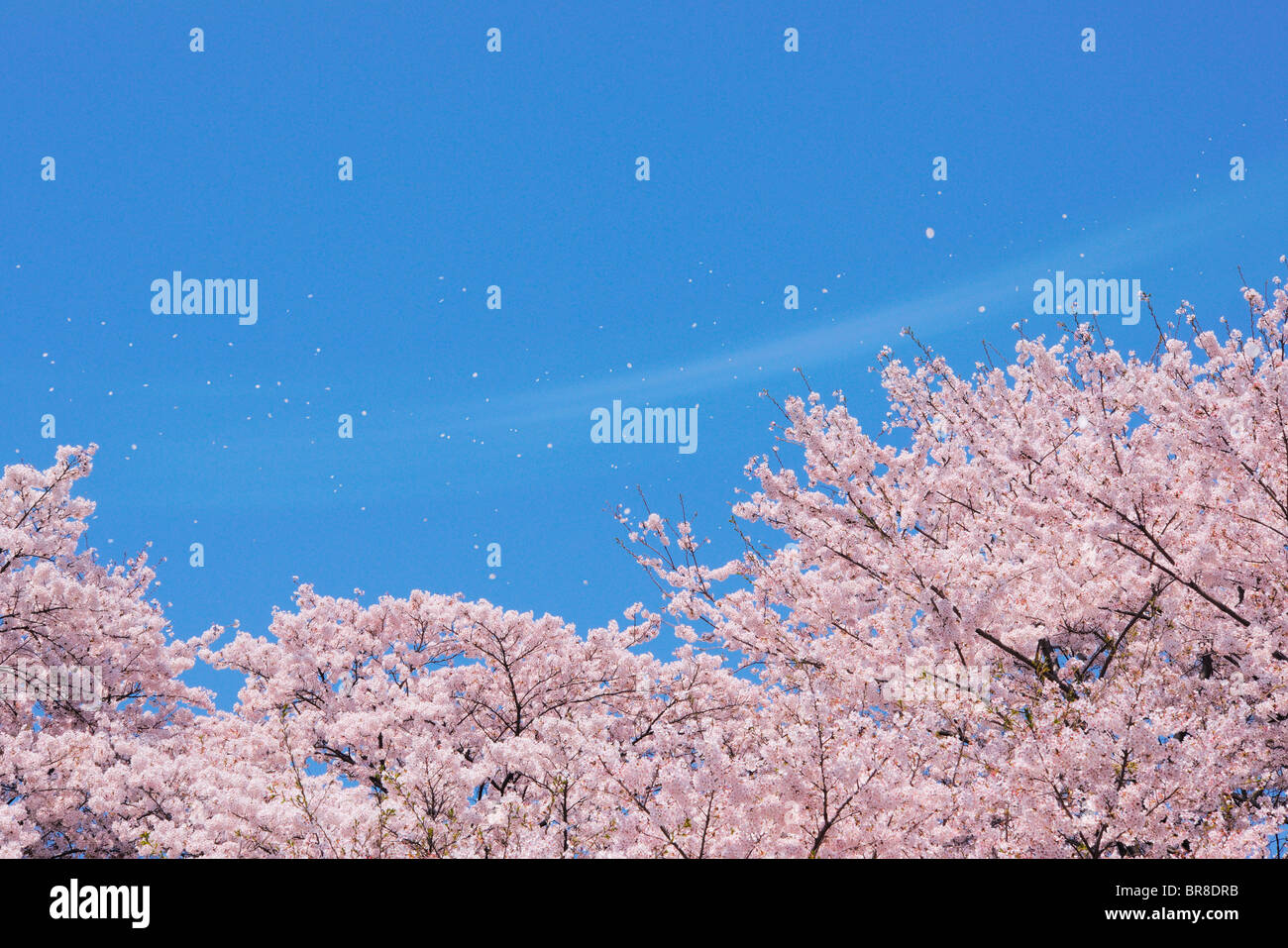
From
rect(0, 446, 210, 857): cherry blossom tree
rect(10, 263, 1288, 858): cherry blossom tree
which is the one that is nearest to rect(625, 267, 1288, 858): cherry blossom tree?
rect(10, 263, 1288, 858): cherry blossom tree

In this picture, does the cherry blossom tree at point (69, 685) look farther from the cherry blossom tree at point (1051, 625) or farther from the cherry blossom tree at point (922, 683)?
the cherry blossom tree at point (1051, 625)

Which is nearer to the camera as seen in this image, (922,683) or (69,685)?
(922,683)

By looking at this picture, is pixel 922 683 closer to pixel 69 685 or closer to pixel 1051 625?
pixel 1051 625

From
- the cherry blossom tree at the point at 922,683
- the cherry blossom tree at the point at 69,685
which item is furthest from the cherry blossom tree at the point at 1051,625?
the cherry blossom tree at the point at 69,685

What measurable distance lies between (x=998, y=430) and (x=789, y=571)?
3209 millimetres

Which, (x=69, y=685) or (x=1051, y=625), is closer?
(x=1051, y=625)

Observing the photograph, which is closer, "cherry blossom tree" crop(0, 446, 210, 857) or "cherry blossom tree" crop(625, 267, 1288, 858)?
"cherry blossom tree" crop(625, 267, 1288, 858)

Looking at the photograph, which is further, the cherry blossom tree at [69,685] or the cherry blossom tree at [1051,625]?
the cherry blossom tree at [69,685]

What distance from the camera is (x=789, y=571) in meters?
11.0

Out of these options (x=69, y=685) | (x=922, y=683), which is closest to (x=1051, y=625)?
(x=922, y=683)

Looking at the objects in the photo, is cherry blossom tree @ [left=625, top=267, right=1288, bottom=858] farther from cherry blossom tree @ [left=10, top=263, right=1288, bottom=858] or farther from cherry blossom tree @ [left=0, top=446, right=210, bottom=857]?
cherry blossom tree @ [left=0, top=446, right=210, bottom=857]

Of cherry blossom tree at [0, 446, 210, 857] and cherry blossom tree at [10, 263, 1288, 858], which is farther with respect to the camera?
cherry blossom tree at [0, 446, 210, 857]
